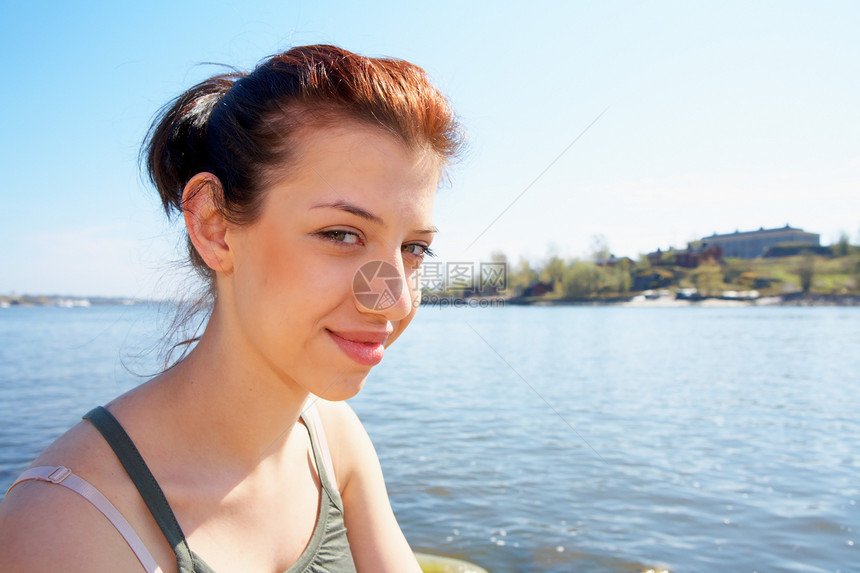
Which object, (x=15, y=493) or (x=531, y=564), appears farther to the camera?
(x=531, y=564)

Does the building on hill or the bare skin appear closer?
the bare skin

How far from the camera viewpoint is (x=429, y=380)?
19.3m

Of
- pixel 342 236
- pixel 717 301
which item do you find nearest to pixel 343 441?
pixel 342 236

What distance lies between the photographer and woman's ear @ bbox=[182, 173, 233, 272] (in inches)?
66.1

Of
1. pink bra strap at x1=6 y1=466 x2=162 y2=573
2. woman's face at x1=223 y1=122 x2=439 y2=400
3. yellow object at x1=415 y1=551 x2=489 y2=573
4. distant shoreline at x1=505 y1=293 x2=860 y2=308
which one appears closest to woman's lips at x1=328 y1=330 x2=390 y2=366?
woman's face at x1=223 y1=122 x2=439 y2=400

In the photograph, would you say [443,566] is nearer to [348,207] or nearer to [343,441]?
[343,441]

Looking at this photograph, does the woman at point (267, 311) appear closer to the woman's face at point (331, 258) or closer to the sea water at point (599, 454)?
the woman's face at point (331, 258)

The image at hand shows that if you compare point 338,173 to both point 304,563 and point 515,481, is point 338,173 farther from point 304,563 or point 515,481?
point 515,481

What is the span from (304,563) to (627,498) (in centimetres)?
747

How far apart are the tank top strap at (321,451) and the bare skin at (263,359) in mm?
126

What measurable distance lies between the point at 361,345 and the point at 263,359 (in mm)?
339

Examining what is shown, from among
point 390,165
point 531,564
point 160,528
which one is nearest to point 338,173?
point 390,165
